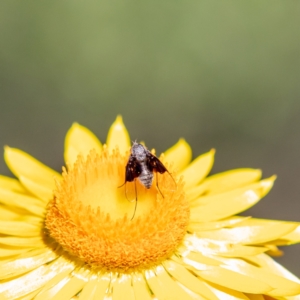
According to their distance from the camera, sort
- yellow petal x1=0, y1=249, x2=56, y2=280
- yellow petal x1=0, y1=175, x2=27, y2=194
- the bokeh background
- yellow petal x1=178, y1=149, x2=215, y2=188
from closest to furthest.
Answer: yellow petal x1=0, y1=249, x2=56, y2=280, yellow petal x1=0, y1=175, x2=27, y2=194, yellow petal x1=178, y1=149, x2=215, y2=188, the bokeh background

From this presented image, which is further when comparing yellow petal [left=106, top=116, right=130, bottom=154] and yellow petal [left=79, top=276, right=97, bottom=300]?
yellow petal [left=106, top=116, right=130, bottom=154]

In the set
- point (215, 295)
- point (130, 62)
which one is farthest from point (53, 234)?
point (130, 62)

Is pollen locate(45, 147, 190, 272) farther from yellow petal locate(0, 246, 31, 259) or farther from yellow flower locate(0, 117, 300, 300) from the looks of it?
yellow petal locate(0, 246, 31, 259)

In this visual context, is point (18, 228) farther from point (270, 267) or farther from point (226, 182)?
point (270, 267)

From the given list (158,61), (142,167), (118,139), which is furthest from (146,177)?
(158,61)

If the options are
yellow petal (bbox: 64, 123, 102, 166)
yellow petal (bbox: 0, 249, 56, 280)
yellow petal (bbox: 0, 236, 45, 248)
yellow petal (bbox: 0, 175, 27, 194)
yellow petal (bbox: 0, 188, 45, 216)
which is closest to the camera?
yellow petal (bbox: 0, 249, 56, 280)

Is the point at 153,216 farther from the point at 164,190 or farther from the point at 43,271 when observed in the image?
the point at 43,271

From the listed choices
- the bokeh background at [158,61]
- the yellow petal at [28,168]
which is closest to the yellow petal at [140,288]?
the yellow petal at [28,168]

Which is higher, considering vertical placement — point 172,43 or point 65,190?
point 172,43

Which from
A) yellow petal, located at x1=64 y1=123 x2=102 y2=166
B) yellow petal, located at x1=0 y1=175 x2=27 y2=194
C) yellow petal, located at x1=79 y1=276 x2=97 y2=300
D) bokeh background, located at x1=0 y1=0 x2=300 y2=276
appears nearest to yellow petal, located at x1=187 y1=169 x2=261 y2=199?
yellow petal, located at x1=64 y1=123 x2=102 y2=166
